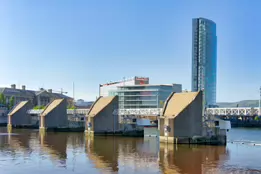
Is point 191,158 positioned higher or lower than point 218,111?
lower

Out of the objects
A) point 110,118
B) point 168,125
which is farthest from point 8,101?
point 168,125

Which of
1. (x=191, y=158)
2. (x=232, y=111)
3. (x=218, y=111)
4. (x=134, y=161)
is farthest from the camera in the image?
(x=232, y=111)

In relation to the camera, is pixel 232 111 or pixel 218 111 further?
pixel 232 111

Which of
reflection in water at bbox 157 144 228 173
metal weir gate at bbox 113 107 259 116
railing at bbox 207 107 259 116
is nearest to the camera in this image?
A: reflection in water at bbox 157 144 228 173

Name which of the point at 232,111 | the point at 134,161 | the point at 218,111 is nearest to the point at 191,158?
the point at 134,161

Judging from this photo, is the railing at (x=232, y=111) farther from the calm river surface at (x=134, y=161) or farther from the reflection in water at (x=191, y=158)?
the calm river surface at (x=134, y=161)

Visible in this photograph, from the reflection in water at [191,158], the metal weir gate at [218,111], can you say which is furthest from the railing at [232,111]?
the reflection in water at [191,158]

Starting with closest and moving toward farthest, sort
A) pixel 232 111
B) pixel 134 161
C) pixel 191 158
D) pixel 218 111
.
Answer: pixel 134 161, pixel 191 158, pixel 218 111, pixel 232 111

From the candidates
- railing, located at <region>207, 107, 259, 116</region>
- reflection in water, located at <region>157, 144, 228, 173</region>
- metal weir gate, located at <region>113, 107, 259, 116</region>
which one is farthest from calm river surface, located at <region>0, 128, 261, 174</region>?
→ railing, located at <region>207, 107, 259, 116</region>

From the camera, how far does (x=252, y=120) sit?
17712 centimetres

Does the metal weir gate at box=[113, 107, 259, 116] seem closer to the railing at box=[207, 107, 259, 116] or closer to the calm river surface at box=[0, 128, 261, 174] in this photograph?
the railing at box=[207, 107, 259, 116]

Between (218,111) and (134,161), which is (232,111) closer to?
(218,111)

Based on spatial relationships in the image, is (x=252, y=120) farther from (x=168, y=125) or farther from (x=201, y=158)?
(x=201, y=158)

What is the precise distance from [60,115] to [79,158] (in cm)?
6401
